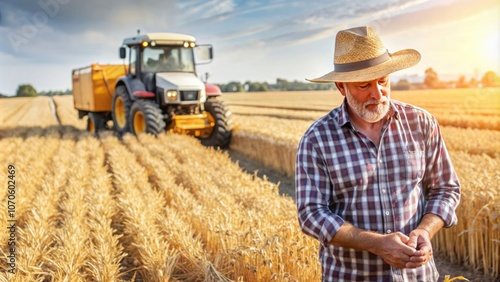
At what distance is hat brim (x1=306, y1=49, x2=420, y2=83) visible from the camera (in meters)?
2.08

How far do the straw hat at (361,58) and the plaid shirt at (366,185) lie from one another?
160mm

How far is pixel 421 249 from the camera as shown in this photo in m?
1.95

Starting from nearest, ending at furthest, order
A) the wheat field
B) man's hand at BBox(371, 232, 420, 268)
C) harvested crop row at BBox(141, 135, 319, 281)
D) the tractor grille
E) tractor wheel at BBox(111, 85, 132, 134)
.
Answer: man's hand at BBox(371, 232, 420, 268) → harvested crop row at BBox(141, 135, 319, 281) → the wheat field → the tractor grille → tractor wheel at BBox(111, 85, 132, 134)

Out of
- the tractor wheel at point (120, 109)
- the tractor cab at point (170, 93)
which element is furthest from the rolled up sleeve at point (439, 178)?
the tractor wheel at point (120, 109)

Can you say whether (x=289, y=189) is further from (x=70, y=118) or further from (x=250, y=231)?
(x=70, y=118)

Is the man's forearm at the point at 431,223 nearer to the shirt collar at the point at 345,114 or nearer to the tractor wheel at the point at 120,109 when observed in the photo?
the shirt collar at the point at 345,114

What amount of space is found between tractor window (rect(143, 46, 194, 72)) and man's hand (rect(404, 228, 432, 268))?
11.2m

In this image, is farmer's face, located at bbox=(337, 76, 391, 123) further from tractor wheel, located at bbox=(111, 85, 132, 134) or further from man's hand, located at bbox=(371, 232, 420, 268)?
tractor wheel, located at bbox=(111, 85, 132, 134)

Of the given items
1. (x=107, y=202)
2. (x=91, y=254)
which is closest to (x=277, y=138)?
(x=107, y=202)

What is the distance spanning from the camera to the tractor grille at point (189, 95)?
12.0 m

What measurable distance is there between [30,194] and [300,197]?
552cm

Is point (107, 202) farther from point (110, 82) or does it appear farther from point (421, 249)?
point (110, 82)

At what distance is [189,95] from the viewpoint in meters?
12.1

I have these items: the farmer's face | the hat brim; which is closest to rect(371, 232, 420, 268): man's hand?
the farmer's face
